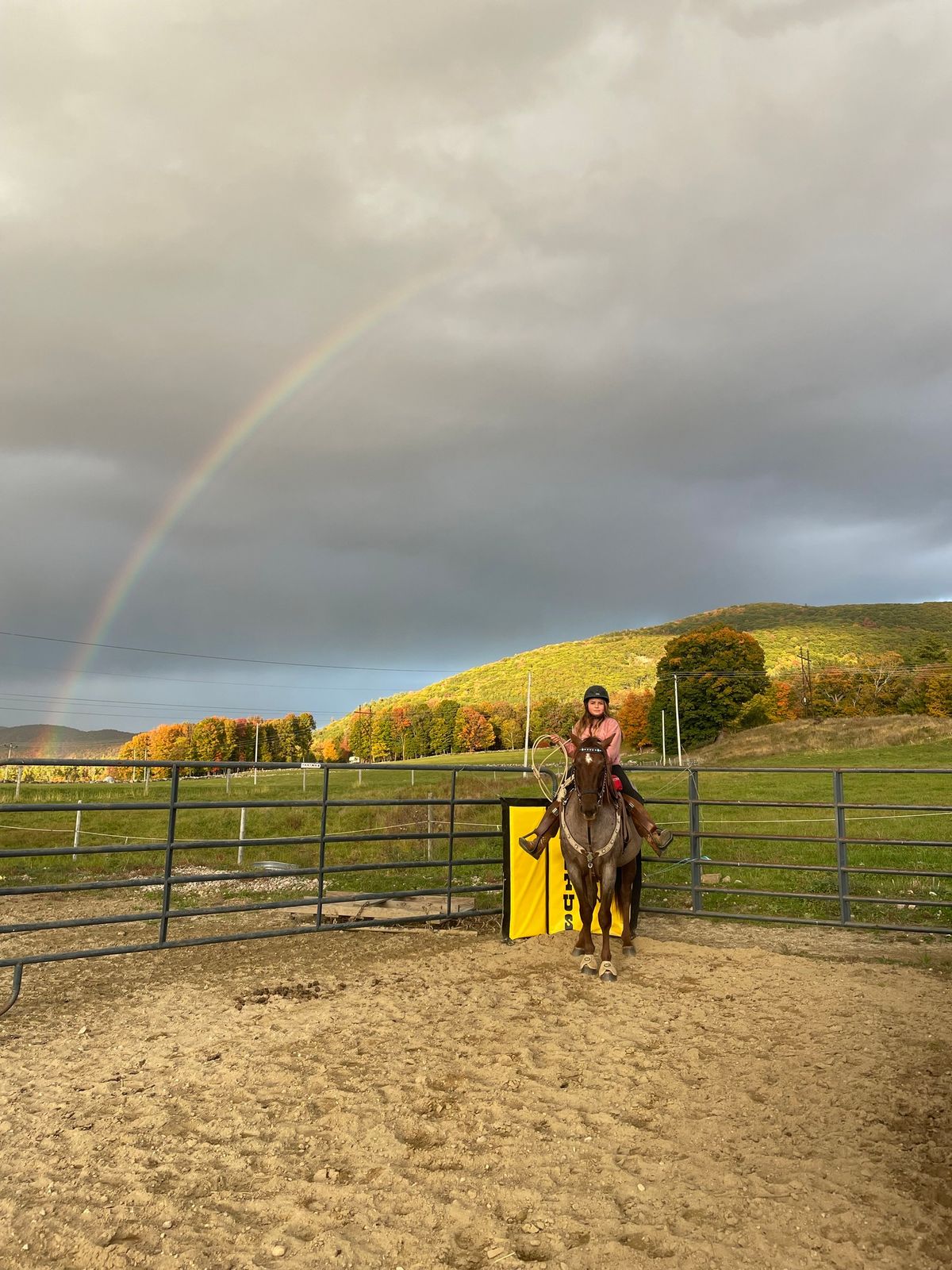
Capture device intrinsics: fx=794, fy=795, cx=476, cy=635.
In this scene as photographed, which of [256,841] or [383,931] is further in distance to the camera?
[383,931]

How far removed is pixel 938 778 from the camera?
29.8m

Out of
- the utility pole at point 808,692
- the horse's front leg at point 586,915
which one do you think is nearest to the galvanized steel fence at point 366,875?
the horse's front leg at point 586,915

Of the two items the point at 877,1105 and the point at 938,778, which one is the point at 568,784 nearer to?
the point at 877,1105

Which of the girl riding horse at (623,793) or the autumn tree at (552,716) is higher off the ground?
the autumn tree at (552,716)

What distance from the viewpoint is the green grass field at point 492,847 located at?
28.3ft

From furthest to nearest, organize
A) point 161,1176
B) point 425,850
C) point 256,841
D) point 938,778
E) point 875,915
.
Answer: point 938,778, point 425,850, point 875,915, point 256,841, point 161,1176

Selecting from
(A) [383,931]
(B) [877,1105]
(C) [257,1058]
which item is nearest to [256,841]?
(A) [383,931]

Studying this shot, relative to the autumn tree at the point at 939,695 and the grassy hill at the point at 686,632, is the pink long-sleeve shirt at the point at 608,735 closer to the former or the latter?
the autumn tree at the point at 939,695

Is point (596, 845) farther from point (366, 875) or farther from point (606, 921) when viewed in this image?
point (366, 875)

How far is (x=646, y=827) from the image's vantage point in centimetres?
656

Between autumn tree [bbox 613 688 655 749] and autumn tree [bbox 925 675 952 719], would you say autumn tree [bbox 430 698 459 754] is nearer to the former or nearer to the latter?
autumn tree [bbox 613 688 655 749]

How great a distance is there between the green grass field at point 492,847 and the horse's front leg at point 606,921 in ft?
4.24

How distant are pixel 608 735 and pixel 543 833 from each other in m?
1.01

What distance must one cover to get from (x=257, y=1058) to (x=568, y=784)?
325 cm
